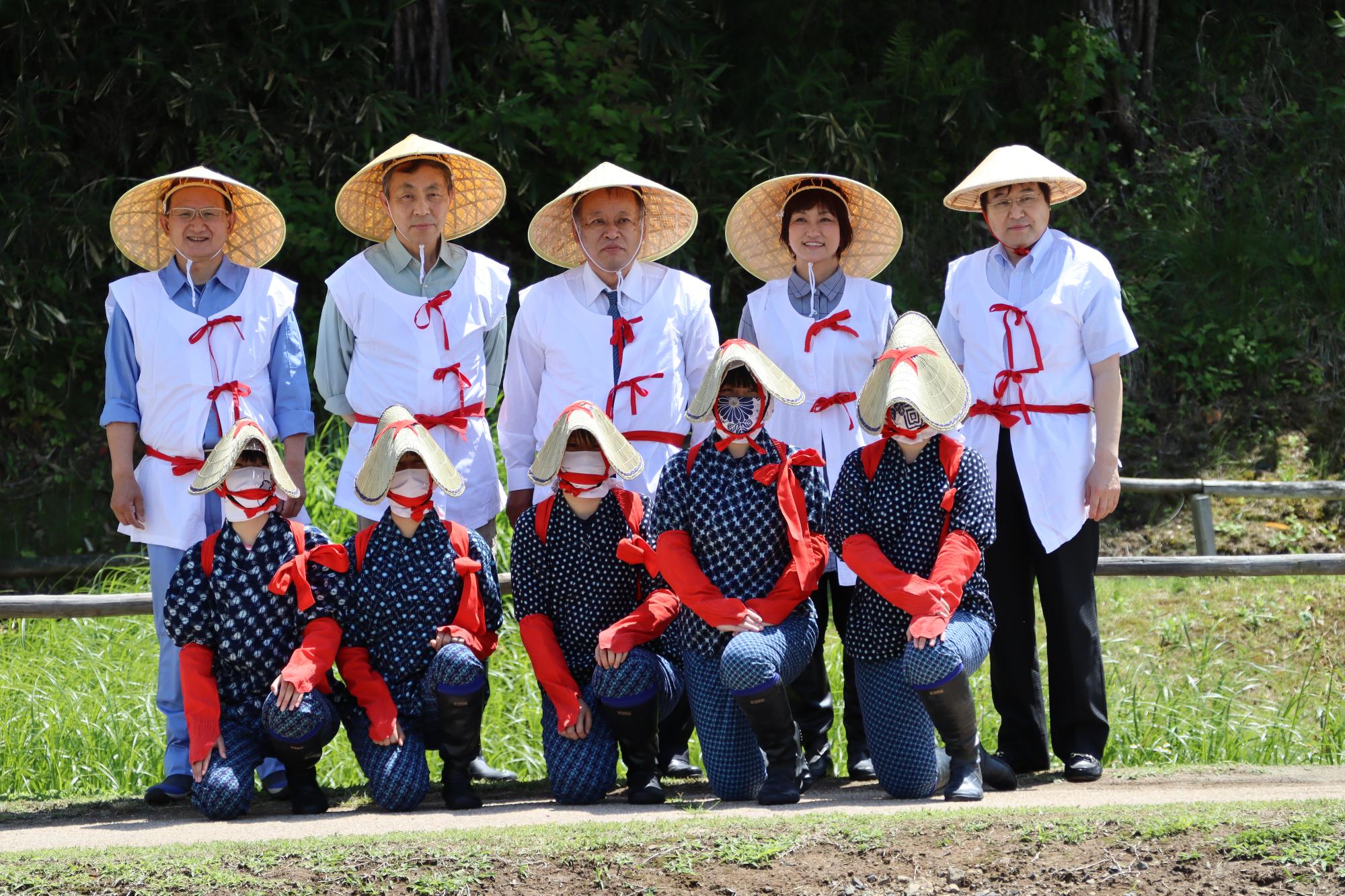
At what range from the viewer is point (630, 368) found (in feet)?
17.4

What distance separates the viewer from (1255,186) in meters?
9.98

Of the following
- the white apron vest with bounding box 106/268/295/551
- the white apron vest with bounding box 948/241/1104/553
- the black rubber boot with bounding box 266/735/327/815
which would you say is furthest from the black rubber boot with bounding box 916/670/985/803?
the white apron vest with bounding box 106/268/295/551

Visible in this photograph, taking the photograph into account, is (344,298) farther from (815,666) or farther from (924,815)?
(924,815)

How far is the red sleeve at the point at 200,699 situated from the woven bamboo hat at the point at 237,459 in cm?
50

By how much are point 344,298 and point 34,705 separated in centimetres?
233

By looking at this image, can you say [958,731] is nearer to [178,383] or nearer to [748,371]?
[748,371]

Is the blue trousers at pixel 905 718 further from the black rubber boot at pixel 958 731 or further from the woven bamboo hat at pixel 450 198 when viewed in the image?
the woven bamboo hat at pixel 450 198

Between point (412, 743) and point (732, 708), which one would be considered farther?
point (412, 743)

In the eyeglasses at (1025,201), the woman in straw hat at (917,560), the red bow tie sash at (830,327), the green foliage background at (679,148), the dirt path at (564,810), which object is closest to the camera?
the dirt path at (564,810)

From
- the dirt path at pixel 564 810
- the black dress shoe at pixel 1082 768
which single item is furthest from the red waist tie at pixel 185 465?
the black dress shoe at pixel 1082 768

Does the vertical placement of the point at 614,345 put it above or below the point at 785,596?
above

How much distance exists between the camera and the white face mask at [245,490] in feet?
15.8

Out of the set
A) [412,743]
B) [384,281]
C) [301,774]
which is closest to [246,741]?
[301,774]

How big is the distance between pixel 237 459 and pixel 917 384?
2.06 metres
